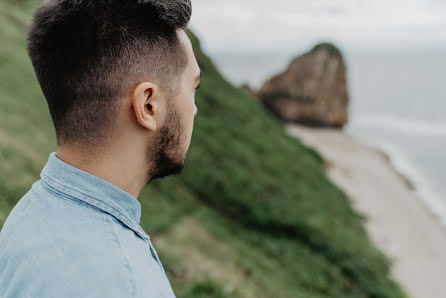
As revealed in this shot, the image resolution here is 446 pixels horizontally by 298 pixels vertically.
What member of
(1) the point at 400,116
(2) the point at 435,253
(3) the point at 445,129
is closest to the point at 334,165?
(2) the point at 435,253

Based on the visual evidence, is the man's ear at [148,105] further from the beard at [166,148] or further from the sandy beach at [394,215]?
the sandy beach at [394,215]

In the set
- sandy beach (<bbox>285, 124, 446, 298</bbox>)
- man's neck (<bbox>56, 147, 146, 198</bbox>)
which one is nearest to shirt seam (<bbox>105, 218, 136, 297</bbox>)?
man's neck (<bbox>56, 147, 146, 198</bbox>)

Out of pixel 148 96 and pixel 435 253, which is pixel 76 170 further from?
pixel 435 253

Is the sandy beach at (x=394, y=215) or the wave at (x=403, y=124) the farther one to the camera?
the wave at (x=403, y=124)

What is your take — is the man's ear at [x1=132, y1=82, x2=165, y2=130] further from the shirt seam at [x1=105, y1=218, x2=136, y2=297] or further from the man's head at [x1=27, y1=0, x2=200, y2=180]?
the shirt seam at [x1=105, y1=218, x2=136, y2=297]

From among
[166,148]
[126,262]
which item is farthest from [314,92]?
[126,262]

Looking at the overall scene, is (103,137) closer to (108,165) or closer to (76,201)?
(108,165)

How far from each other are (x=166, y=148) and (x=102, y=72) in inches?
13.9

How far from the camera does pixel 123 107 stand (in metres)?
1.50

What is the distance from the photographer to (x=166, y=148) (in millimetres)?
1634

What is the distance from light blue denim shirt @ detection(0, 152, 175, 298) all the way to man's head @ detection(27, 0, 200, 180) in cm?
16

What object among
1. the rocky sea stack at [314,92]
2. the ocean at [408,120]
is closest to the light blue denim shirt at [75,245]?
the ocean at [408,120]

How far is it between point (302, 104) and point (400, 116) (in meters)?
28.5

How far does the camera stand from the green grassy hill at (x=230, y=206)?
21.3 ft
